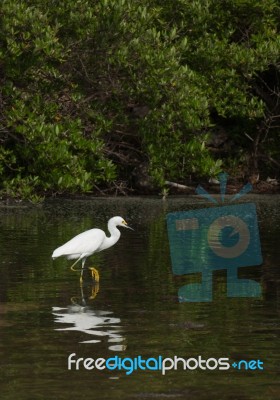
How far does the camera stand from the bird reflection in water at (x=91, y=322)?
9484 millimetres

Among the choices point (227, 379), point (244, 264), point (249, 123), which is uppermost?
point (249, 123)

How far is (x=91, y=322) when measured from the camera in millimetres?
10336

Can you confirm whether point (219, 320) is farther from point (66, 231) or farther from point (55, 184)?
point (55, 184)

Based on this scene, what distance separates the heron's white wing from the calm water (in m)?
0.32

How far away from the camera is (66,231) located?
1853cm

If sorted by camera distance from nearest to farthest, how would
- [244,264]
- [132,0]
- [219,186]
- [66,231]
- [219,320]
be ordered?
[219,320] → [244,264] → [66,231] → [132,0] → [219,186]

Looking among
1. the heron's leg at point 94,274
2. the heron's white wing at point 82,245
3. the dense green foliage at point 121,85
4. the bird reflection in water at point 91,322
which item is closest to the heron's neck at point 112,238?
the heron's white wing at point 82,245

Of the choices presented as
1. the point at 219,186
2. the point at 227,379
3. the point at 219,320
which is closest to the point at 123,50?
the point at 219,186

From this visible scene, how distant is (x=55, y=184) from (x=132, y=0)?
410 cm

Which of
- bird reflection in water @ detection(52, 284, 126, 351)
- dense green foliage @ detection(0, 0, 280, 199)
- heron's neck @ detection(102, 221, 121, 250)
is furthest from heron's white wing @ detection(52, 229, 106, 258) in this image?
dense green foliage @ detection(0, 0, 280, 199)

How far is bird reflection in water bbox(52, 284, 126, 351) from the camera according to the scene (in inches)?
373

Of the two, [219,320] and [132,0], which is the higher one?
[132,0]

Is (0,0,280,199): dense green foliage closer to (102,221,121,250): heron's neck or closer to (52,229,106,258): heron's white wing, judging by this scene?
(102,221,121,250): heron's neck

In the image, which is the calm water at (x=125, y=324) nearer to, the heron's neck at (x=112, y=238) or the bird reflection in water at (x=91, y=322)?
the bird reflection in water at (x=91, y=322)
